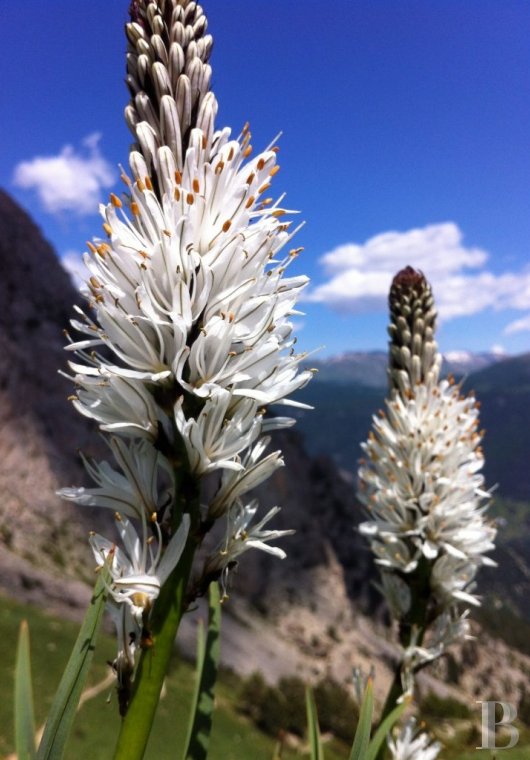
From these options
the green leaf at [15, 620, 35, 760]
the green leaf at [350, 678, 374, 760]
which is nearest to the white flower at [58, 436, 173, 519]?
the green leaf at [15, 620, 35, 760]

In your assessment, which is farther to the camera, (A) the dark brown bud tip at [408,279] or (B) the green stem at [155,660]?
(A) the dark brown bud tip at [408,279]

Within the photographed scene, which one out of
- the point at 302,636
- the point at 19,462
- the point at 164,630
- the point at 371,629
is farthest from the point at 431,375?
the point at 371,629

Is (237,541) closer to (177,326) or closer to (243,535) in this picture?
(243,535)

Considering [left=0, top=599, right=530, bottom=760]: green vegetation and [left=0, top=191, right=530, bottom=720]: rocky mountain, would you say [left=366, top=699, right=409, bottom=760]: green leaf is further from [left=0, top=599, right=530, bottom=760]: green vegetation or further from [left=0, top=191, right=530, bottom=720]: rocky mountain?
[left=0, top=191, right=530, bottom=720]: rocky mountain

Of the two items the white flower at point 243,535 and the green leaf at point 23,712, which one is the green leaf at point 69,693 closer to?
the green leaf at point 23,712

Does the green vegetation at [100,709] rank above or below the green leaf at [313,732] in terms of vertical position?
below

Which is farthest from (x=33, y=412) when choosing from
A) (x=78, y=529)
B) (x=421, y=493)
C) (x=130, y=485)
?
(x=130, y=485)

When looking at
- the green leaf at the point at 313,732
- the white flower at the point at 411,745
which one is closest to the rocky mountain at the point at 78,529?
the white flower at the point at 411,745
